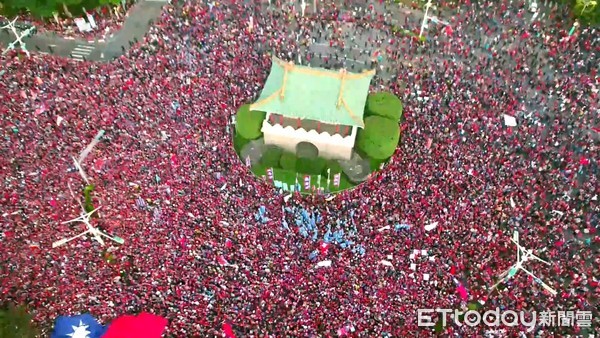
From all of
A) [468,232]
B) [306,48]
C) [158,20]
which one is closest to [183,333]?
[468,232]

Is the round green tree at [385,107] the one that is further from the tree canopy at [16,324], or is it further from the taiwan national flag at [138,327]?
the tree canopy at [16,324]

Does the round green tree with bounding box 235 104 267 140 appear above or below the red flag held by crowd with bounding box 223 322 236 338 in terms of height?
above

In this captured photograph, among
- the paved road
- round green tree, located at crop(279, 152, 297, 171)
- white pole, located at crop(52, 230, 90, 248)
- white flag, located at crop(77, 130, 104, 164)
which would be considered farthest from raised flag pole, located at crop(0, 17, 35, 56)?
round green tree, located at crop(279, 152, 297, 171)

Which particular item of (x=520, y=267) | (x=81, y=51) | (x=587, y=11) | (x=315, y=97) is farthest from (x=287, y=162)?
(x=587, y=11)

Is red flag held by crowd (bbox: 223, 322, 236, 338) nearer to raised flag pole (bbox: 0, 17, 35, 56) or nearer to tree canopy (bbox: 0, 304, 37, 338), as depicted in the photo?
tree canopy (bbox: 0, 304, 37, 338)

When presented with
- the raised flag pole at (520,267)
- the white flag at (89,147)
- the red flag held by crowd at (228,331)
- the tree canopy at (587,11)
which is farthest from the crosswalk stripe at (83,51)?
the tree canopy at (587,11)
